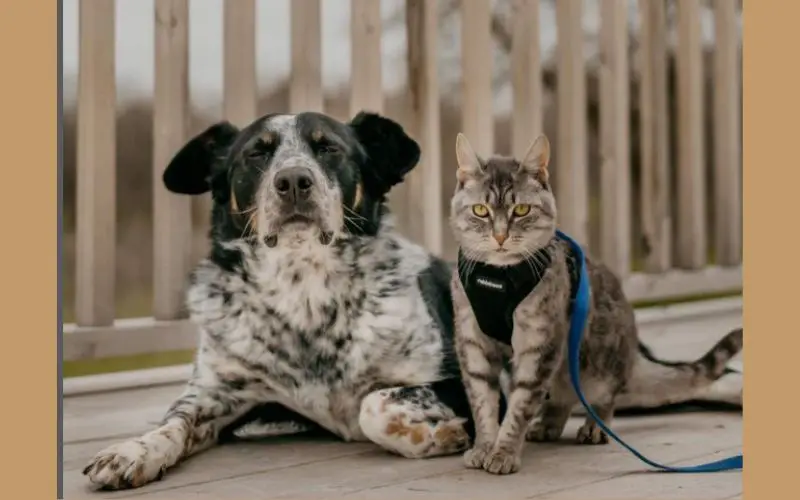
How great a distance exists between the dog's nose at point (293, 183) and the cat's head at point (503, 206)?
0.98 ft

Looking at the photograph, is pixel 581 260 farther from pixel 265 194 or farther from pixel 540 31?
pixel 540 31

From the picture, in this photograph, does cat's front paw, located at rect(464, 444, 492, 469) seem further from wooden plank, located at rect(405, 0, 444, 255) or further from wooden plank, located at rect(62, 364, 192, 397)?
wooden plank, located at rect(62, 364, 192, 397)

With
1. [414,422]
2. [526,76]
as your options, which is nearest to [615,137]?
[526,76]

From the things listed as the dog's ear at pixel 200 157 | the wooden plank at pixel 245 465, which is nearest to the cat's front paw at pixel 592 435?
the wooden plank at pixel 245 465

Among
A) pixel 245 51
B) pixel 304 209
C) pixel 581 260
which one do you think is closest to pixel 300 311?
pixel 304 209

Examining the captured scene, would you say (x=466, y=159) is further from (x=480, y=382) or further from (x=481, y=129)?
(x=481, y=129)

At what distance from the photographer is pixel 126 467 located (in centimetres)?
183

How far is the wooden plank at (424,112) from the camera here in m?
2.56

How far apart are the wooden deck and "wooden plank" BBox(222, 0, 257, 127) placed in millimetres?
745

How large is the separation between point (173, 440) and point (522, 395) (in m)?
0.67

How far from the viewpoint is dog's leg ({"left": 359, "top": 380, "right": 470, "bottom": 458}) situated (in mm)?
2016

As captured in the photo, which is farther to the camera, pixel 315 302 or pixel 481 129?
pixel 481 129

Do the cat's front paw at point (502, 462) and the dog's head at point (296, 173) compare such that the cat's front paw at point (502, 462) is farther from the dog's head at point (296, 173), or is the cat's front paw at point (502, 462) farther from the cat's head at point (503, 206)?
the dog's head at point (296, 173)

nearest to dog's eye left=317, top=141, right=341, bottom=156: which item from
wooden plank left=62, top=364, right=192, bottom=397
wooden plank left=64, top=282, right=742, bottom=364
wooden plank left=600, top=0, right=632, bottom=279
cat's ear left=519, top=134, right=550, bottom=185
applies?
cat's ear left=519, top=134, right=550, bottom=185
